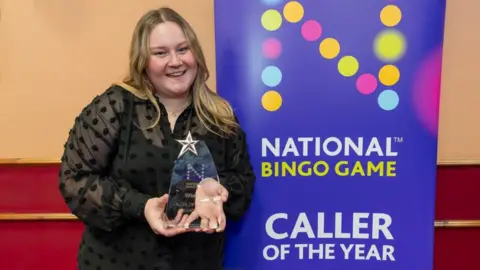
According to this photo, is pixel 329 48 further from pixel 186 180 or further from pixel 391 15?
pixel 186 180

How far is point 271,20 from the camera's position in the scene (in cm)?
139

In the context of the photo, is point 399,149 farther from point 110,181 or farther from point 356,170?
point 110,181

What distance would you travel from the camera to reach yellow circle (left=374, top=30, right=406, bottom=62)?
1370mm

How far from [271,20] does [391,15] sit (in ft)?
1.07

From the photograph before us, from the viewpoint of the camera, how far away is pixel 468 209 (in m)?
1.96

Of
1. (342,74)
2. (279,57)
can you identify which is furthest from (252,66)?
(342,74)

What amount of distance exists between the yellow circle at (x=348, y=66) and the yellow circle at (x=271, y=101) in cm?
19

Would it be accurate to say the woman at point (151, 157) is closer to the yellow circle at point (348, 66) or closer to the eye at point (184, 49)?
the eye at point (184, 49)

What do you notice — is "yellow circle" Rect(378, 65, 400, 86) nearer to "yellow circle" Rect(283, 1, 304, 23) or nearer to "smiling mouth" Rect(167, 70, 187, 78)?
"yellow circle" Rect(283, 1, 304, 23)

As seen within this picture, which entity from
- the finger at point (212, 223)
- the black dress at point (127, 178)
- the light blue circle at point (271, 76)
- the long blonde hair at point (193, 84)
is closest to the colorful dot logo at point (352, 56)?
the light blue circle at point (271, 76)

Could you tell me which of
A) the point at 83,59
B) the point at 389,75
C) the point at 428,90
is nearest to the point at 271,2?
the point at 389,75

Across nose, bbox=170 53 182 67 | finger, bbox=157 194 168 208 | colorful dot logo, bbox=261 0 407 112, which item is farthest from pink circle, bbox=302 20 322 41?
finger, bbox=157 194 168 208

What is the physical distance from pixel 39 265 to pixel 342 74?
1.51 metres

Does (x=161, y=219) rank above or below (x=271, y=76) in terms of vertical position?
below
